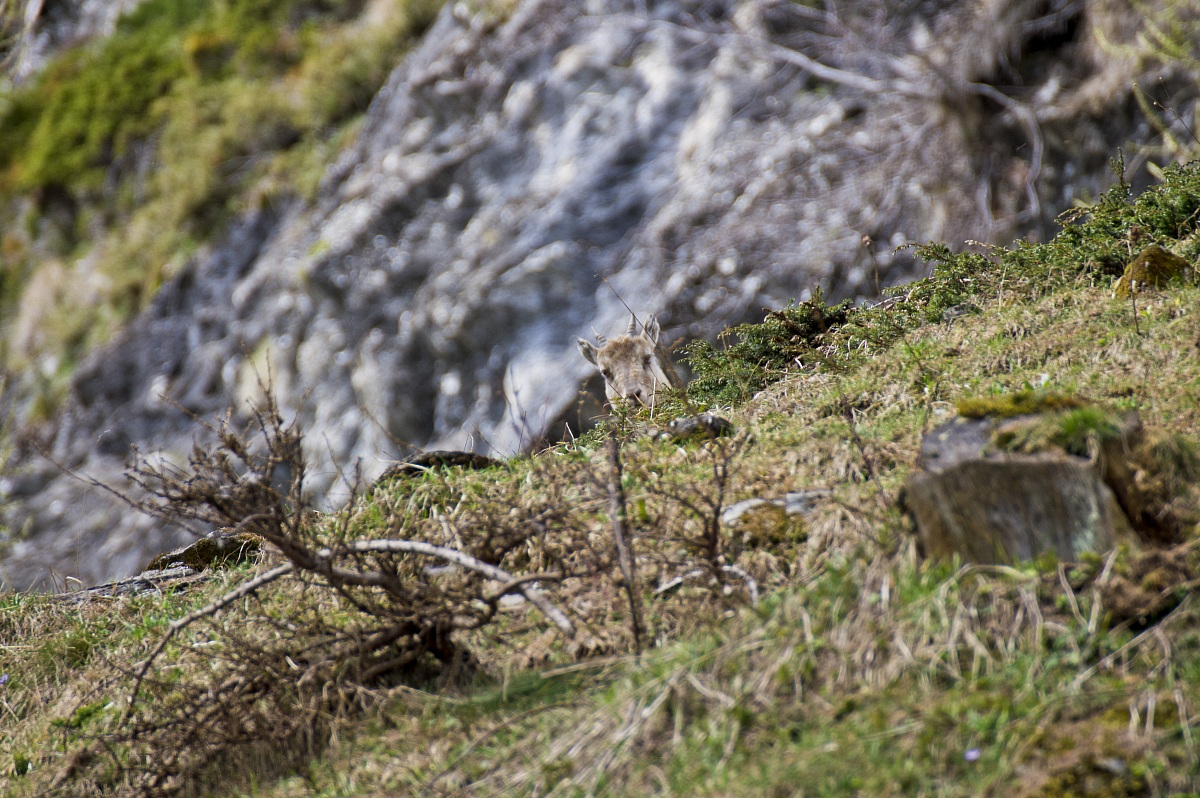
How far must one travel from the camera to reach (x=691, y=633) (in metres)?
2.78

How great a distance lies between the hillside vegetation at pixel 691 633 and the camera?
2166 mm

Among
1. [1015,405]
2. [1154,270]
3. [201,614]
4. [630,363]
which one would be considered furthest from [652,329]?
[201,614]

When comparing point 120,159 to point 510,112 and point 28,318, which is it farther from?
point 510,112

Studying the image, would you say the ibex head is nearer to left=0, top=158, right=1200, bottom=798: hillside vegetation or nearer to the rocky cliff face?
left=0, top=158, right=1200, bottom=798: hillside vegetation

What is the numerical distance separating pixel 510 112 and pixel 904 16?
4.98 m

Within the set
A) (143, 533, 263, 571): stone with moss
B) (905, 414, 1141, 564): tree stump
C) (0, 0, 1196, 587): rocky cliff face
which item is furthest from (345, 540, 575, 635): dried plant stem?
(0, 0, 1196, 587): rocky cliff face

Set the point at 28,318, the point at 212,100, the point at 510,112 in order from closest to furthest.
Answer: the point at 510,112
the point at 212,100
the point at 28,318

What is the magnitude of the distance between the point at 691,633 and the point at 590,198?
901 cm

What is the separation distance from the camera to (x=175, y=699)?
3189 millimetres

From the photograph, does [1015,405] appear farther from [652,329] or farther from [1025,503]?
[652,329]

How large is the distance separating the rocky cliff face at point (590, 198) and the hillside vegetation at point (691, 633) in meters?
4.31

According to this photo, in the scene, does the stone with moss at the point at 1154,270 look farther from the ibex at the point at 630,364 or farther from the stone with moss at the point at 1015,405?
the ibex at the point at 630,364

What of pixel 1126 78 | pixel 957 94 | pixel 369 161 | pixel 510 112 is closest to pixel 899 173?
pixel 957 94

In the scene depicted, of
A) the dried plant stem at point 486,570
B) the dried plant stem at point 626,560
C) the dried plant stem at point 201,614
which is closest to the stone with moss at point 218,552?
the dried plant stem at point 201,614
